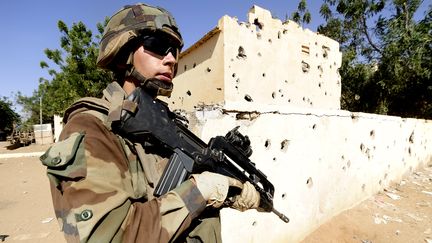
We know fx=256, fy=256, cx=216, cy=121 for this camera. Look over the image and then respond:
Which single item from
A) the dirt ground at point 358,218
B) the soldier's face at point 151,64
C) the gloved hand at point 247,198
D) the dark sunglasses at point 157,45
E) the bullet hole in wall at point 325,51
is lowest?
the dirt ground at point 358,218

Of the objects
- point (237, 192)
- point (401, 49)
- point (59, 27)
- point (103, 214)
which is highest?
point (59, 27)

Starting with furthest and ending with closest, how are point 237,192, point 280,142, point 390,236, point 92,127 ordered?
point 390,236 < point 280,142 < point 237,192 < point 92,127

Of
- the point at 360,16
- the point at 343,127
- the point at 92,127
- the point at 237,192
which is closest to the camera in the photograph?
the point at 92,127

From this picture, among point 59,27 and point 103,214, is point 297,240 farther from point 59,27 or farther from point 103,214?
point 59,27

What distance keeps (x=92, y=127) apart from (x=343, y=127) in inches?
155

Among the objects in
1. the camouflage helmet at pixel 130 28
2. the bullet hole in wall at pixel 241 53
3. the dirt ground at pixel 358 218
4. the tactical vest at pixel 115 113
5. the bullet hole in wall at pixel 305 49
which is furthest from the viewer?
the bullet hole in wall at pixel 305 49

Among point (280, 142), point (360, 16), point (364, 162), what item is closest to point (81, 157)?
point (280, 142)

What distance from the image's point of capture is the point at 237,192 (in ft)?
4.48

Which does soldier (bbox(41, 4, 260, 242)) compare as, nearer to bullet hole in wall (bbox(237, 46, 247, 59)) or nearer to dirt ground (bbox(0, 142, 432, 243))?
dirt ground (bbox(0, 142, 432, 243))

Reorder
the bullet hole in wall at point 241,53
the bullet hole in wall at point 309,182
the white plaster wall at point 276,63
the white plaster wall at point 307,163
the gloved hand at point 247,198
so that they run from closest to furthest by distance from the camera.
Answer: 1. the gloved hand at point 247,198
2. the white plaster wall at point 307,163
3. the bullet hole in wall at point 309,182
4. the white plaster wall at point 276,63
5. the bullet hole in wall at point 241,53

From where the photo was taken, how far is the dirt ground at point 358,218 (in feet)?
11.3

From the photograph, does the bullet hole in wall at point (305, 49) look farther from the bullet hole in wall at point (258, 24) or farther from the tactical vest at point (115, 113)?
the tactical vest at point (115, 113)

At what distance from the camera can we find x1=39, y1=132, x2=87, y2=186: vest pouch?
0.76 metres

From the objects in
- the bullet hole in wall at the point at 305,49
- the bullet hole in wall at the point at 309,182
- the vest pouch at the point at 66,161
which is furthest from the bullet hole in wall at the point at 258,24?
the vest pouch at the point at 66,161
